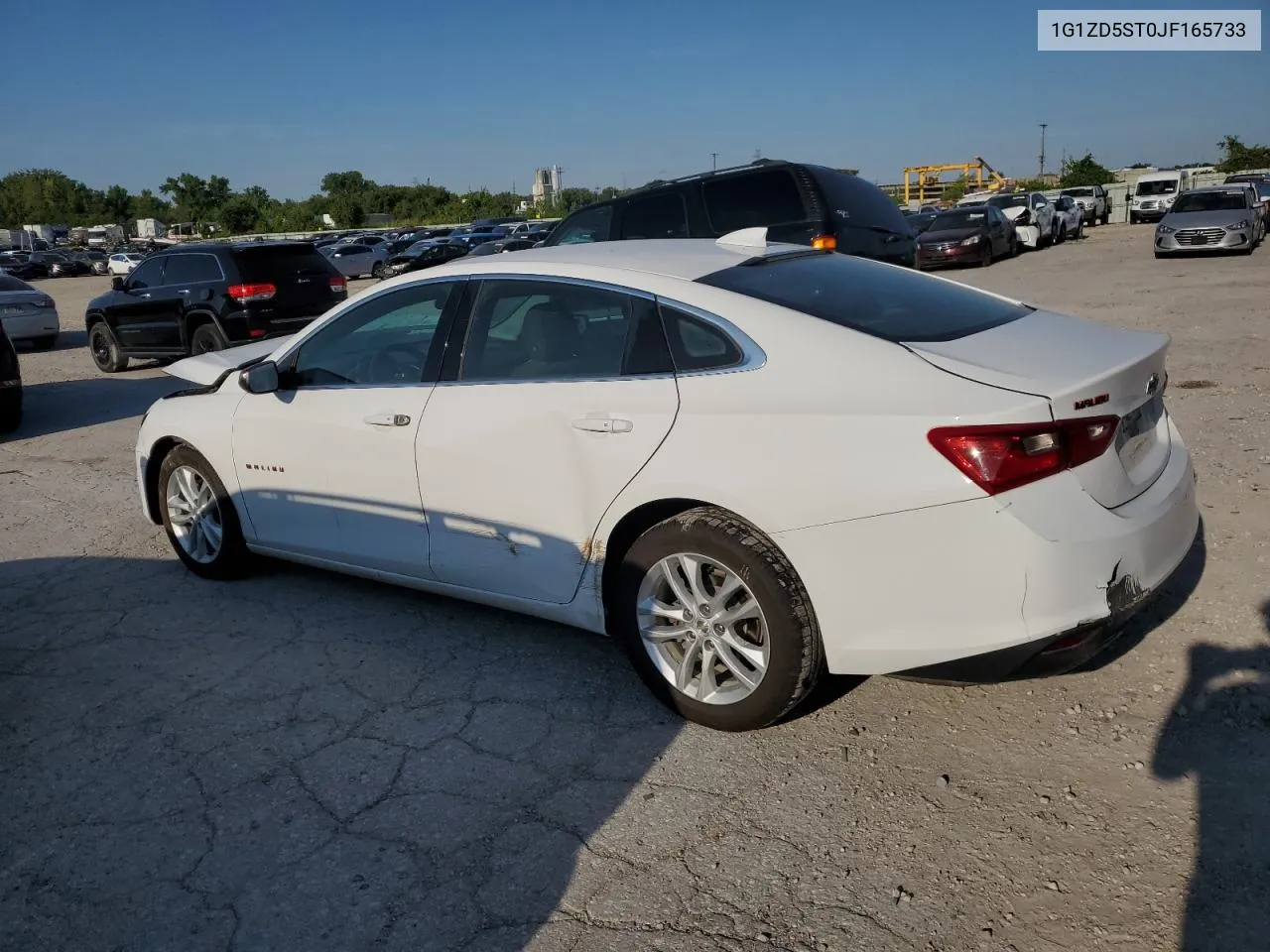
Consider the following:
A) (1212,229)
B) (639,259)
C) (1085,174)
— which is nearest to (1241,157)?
(1085,174)

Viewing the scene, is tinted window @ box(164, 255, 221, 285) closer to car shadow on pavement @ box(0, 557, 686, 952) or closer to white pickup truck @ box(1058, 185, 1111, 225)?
car shadow on pavement @ box(0, 557, 686, 952)

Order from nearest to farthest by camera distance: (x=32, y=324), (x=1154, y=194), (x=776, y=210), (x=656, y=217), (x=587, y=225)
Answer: (x=776, y=210)
(x=656, y=217)
(x=587, y=225)
(x=32, y=324)
(x=1154, y=194)

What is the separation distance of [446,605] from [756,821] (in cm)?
218

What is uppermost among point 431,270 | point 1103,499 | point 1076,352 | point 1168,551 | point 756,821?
point 431,270

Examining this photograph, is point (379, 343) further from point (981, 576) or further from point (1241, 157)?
point (1241, 157)

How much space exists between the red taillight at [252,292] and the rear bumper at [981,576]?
1081 centimetres

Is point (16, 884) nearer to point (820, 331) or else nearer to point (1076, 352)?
point (820, 331)

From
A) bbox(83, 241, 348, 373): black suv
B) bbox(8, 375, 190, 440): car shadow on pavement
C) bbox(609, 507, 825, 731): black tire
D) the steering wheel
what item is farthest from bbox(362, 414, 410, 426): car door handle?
bbox(83, 241, 348, 373): black suv

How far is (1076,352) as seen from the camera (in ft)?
10.8

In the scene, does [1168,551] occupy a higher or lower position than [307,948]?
higher

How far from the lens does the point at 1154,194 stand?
39.7 metres

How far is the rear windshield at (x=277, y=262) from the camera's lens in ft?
40.9

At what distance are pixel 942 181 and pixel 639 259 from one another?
70.0 m

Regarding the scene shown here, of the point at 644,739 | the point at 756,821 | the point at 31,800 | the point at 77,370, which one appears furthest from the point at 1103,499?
the point at 77,370
